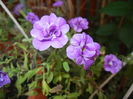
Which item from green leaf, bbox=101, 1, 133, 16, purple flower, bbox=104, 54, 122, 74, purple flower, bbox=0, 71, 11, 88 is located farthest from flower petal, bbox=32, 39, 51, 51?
green leaf, bbox=101, 1, 133, 16

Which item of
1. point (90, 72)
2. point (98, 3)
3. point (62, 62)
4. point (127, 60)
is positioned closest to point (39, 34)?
point (62, 62)

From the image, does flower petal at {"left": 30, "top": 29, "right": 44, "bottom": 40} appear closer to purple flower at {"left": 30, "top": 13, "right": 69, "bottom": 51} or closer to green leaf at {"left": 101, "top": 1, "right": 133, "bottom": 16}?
purple flower at {"left": 30, "top": 13, "right": 69, "bottom": 51}

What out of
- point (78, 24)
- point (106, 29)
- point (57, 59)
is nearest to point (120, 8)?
point (106, 29)

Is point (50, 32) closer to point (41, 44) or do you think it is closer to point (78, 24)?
point (41, 44)

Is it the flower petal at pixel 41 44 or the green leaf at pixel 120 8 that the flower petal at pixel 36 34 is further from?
the green leaf at pixel 120 8

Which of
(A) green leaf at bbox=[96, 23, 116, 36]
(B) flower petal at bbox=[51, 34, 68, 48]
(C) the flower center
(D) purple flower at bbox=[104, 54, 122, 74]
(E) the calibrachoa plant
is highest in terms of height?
(C) the flower center

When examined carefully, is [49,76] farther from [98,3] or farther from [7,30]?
[98,3]
